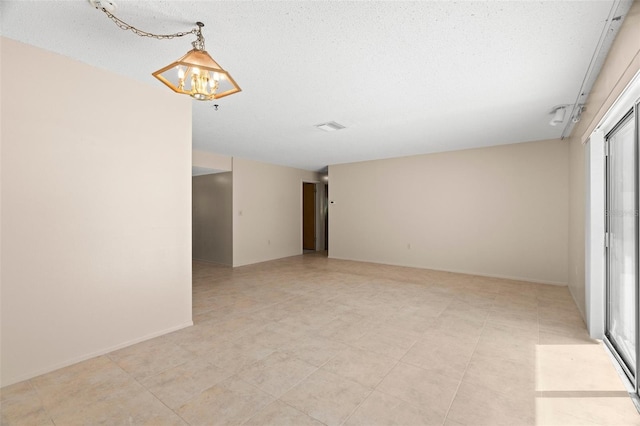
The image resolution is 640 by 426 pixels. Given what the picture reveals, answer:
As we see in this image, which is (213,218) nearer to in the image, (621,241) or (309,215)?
(309,215)

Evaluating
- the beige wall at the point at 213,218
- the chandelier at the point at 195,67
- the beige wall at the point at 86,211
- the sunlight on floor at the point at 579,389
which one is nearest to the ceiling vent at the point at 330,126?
the beige wall at the point at 86,211

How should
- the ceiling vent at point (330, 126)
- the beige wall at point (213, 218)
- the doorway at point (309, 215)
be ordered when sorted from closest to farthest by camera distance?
the ceiling vent at point (330, 126)
the beige wall at point (213, 218)
the doorway at point (309, 215)

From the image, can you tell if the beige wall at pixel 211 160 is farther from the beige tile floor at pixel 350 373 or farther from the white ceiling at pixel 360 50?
the beige tile floor at pixel 350 373

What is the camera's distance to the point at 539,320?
3312 mm

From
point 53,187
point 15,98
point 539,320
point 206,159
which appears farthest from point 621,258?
point 206,159

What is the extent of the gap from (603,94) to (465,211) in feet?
11.8

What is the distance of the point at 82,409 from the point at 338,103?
137 inches

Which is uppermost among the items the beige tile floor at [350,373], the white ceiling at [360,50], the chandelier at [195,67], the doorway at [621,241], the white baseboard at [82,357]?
the white ceiling at [360,50]

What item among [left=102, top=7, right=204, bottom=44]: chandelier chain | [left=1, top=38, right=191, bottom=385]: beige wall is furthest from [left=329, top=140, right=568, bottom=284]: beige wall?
[left=102, top=7, right=204, bottom=44]: chandelier chain

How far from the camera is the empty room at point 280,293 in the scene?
183 cm

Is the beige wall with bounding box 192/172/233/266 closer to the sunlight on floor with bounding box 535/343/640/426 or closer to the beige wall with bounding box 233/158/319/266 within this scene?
the beige wall with bounding box 233/158/319/266

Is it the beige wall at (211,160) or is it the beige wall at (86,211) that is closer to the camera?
the beige wall at (86,211)

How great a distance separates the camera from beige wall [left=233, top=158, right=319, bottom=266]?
681 cm

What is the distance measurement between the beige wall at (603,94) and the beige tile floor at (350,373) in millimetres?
574
